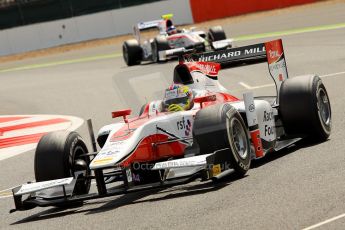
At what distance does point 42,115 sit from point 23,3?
2223cm

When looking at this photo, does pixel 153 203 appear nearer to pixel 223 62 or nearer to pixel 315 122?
pixel 315 122

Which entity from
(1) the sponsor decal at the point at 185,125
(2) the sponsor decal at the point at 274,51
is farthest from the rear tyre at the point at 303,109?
(1) the sponsor decal at the point at 185,125

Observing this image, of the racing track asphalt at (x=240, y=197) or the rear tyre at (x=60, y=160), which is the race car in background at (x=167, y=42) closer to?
the racing track asphalt at (x=240, y=197)

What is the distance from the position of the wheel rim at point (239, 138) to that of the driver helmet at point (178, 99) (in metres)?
0.98

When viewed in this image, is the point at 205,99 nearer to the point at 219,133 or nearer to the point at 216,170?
the point at 219,133

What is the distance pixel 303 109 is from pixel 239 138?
4.98ft

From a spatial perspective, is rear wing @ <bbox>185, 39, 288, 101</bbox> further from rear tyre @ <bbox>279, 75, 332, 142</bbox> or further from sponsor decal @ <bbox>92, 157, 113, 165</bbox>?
sponsor decal @ <bbox>92, 157, 113, 165</bbox>

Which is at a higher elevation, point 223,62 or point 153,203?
point 223,62

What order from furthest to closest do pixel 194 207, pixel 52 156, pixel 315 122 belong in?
1. pixel 315 122
2. pixel 52 156
3. pixel 194 207

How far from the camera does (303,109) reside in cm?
1097

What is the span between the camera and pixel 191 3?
40125mm

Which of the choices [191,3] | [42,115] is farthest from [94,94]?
[191,3]

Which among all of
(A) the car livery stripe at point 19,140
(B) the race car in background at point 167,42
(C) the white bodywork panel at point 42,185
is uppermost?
(C) the white bodywork panel at point 42,185

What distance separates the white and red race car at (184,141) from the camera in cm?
922
